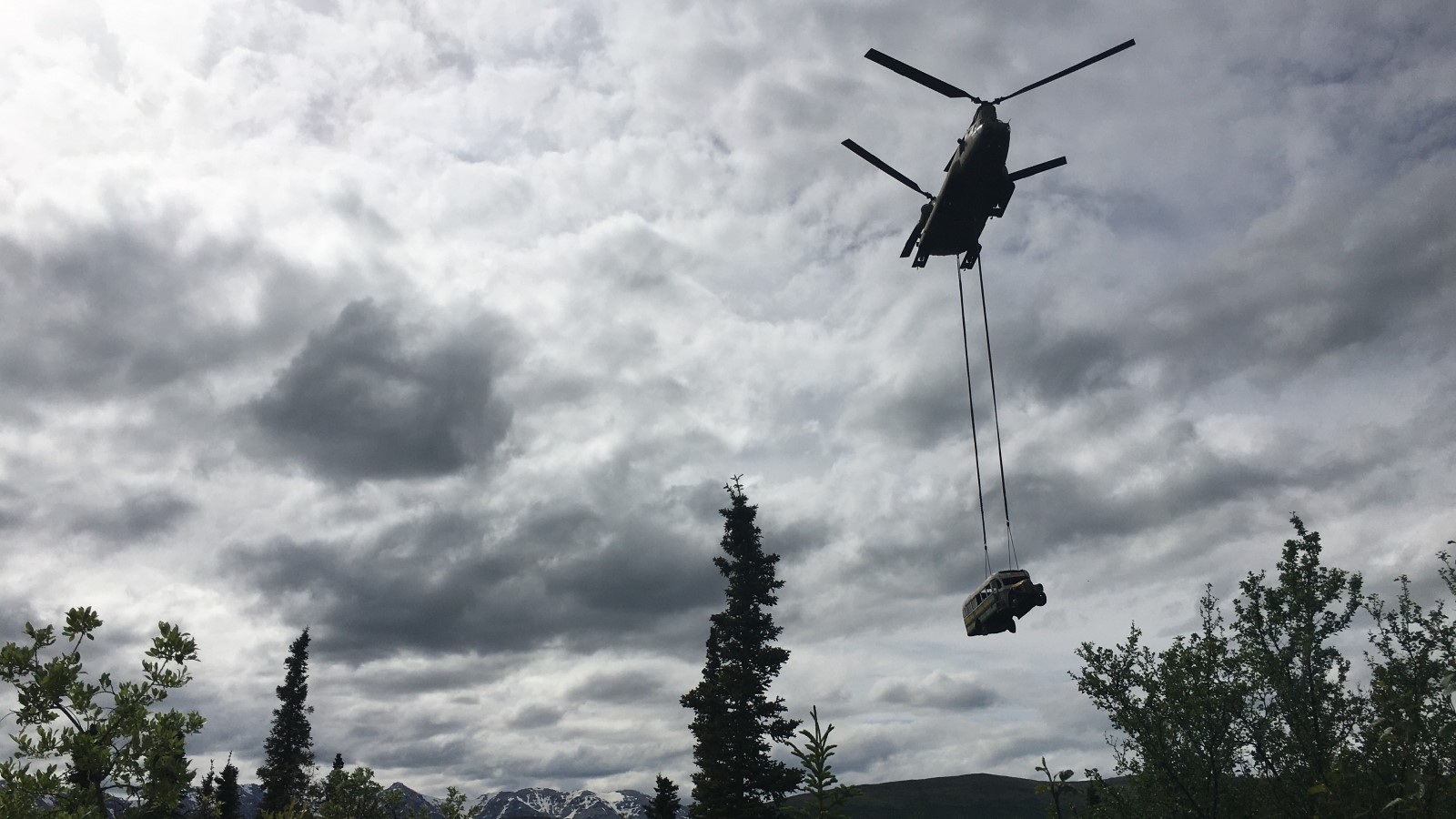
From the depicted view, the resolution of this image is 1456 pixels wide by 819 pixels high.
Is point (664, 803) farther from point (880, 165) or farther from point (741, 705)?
point (880, 165)

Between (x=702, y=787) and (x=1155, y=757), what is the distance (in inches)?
874

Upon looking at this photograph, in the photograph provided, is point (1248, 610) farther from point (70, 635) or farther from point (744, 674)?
point (70, 635)

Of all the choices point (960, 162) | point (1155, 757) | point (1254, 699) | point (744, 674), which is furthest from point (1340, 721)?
point (960, 162)

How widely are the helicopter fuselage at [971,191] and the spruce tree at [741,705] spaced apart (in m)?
26.8

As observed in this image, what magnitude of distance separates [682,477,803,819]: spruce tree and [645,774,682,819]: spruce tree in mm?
2030

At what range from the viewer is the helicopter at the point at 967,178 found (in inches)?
842

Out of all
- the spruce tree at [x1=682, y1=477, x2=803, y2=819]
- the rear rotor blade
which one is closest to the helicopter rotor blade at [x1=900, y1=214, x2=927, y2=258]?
the rear rotor blade

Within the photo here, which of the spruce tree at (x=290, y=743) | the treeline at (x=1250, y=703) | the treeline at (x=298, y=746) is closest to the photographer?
the treeline at (x=298, y=746)

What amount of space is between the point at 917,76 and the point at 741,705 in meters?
32.7

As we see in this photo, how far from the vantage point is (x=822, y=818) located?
10070 mm

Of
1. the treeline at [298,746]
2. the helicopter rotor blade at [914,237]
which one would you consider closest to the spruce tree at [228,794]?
the treeline at [298,746]

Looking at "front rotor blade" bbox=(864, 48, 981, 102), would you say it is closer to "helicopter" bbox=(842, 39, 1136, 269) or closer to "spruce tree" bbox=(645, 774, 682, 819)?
"helicopter" bbox=(842, 39, 1136, 269)

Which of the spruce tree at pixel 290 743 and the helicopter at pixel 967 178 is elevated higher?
the helicopter at pixel 967 178

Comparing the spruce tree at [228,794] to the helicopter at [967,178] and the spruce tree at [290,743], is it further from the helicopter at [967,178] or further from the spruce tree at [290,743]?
the helicopter at [967,178]
